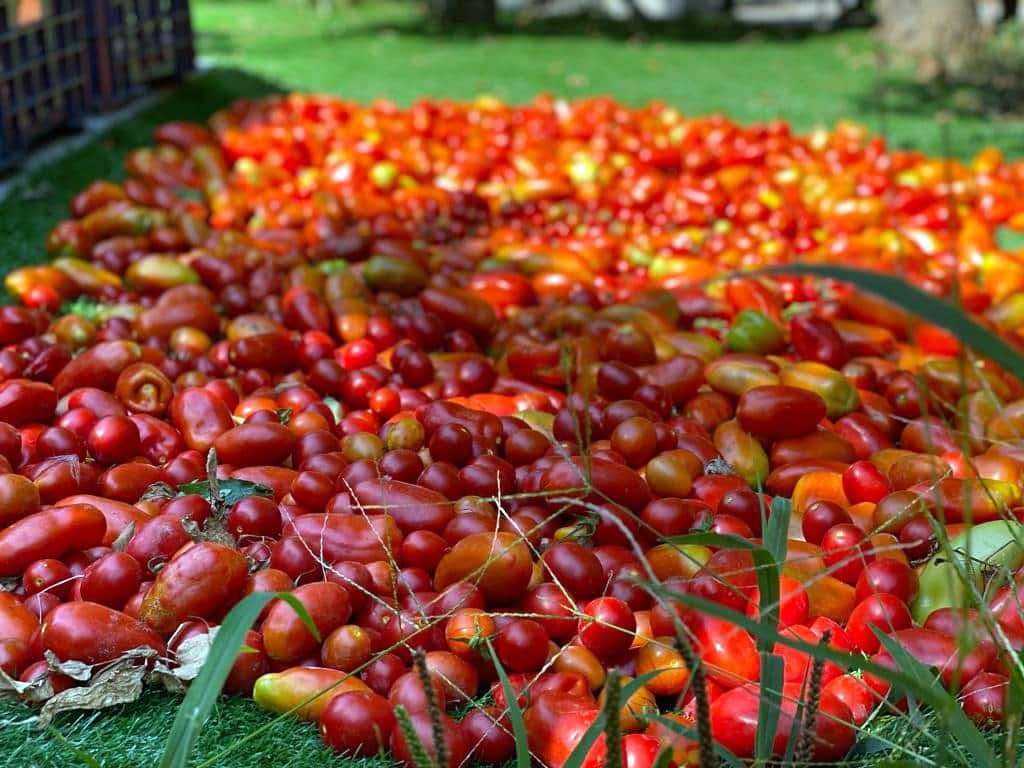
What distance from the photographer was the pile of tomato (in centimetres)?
165

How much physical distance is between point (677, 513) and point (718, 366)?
79 cm

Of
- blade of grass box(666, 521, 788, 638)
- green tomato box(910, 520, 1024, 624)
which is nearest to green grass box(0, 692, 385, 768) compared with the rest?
blade of grass box(666, 521, 788, 638)

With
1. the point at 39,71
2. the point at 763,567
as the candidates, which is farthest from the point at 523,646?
the point at 39,71

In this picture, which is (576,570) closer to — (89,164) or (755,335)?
→ (755,335)

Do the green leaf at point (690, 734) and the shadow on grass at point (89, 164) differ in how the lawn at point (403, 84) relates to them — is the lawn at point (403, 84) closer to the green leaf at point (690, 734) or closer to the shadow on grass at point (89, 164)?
the shadow on grass at point (89, 164)

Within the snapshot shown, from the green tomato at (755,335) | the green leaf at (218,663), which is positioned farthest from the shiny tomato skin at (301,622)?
the green tomato at (755,335)

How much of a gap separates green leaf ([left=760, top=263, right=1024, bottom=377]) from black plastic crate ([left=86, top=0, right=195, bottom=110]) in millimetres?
4929

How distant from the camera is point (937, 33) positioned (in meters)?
8.31

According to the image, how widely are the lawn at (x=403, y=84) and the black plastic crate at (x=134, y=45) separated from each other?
150 mm

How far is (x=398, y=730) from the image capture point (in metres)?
1.55

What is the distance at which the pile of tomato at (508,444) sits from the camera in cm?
165

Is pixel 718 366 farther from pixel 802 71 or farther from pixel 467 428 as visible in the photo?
pixel 802 71

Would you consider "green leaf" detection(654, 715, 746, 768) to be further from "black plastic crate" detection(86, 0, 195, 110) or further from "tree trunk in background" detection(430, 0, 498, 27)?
"tree trunk in background" detection(430, 0, 498, 27)

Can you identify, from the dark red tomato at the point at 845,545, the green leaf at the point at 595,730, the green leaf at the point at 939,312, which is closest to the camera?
the green leaf at the point at 939,312
